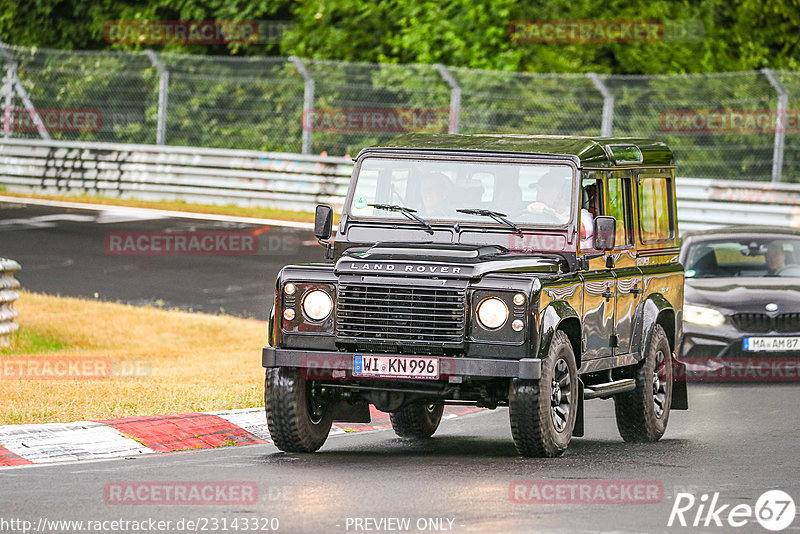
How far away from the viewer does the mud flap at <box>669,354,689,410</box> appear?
12719 millimetres

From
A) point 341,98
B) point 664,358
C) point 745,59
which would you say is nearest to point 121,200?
point 341,98

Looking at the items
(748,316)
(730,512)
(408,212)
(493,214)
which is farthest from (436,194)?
(748,316)

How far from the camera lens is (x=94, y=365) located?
15.4m

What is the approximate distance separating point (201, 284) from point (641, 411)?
36.3 ft

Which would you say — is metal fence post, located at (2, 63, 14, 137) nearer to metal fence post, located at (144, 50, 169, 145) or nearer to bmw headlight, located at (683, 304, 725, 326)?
metal fence post, located at (144, 50, 169, 145)

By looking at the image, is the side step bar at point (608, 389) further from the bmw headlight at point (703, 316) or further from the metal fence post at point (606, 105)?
the metal fence post at point (606, 105)

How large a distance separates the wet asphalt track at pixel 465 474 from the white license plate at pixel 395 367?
582 millimetres

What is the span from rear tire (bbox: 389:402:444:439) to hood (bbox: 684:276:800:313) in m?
4.84

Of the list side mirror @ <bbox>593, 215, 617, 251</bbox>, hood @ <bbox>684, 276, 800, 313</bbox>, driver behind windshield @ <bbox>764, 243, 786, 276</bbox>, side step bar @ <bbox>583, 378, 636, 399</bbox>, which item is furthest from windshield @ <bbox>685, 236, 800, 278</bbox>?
side mirror @ <bbox>593, 215, 617, 251</bbox>

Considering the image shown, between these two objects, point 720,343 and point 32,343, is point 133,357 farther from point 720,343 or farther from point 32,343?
point 720,343

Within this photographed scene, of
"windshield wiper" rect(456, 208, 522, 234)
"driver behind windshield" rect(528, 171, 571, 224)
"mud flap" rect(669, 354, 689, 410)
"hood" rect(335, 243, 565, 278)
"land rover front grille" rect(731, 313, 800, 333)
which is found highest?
"driver behind windshield" rect(528, 171, 571, 224)

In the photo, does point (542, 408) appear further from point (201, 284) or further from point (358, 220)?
point (201, 284)

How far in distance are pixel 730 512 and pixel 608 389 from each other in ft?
9.60

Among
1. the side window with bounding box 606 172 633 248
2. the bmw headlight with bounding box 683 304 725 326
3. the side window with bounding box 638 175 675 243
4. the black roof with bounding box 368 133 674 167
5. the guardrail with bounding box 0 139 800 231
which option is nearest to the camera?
the black roof with bounding box 368 133 674 167
